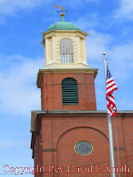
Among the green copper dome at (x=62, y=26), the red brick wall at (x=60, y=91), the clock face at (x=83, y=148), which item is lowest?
the clock face at (x=83, y=148)

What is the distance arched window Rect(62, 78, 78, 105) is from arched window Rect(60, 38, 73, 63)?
211cm

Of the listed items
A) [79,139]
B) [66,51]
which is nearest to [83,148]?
[79,139]

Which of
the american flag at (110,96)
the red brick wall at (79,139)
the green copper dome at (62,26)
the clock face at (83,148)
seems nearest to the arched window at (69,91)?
the red brick wall at (79,139)

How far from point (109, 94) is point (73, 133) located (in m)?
10.1

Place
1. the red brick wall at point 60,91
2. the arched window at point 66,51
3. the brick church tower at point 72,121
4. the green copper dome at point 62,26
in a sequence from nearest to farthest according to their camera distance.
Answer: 1. the brick church tower at point 72,121
2. the red brick wall at point 60,91
3. the arched window at point 66,51
4. the green copper dome at point 62,26

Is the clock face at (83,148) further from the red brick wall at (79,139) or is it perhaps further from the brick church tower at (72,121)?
the red brick wall at (79,139)

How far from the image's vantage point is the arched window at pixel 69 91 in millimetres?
34250

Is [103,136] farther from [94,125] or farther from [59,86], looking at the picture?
[59,86]

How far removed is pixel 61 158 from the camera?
3080cm

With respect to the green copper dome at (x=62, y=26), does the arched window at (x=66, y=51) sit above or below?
below

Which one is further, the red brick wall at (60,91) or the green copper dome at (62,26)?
the green copper dome at (62,26)

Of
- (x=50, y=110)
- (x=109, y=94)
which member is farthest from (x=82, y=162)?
(x=109, y=94)

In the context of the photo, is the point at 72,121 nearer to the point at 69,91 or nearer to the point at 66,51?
the point at 69,91

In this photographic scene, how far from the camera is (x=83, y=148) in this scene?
1240 inches
